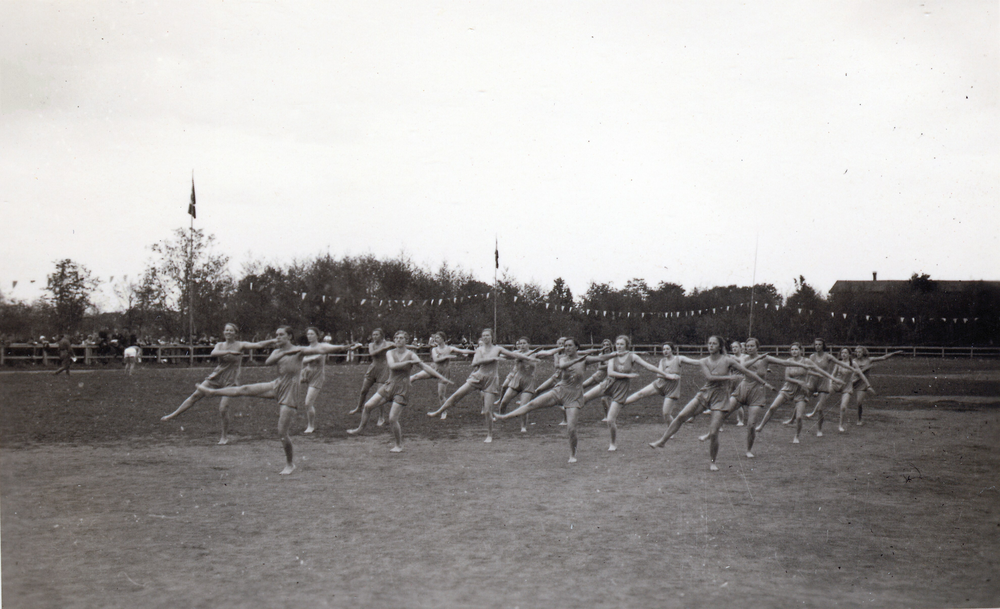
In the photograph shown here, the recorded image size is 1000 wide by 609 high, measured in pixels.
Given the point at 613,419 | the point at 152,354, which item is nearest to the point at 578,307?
the point at 152,354

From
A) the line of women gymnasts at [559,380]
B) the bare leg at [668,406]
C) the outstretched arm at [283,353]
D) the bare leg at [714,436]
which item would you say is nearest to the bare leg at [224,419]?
the line of women gymnasts at [559,380]

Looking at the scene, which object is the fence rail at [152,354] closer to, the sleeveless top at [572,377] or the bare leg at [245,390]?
the bare leg at [245,390]

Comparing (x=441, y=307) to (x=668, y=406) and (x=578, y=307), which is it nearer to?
(x=578, y=307)

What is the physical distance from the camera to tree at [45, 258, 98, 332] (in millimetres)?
12683

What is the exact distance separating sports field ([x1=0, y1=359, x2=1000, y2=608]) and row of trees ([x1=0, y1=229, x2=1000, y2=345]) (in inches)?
172

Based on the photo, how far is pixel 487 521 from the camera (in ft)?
23.0

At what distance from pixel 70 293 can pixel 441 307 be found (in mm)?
30213

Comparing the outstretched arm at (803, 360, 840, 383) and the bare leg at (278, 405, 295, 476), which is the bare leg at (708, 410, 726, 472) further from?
the bare leg at (278, 405, 295, 476)

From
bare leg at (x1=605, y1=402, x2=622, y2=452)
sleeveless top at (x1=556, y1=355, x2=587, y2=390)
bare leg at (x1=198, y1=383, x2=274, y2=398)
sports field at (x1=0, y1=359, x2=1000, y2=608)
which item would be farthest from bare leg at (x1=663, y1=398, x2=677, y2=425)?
bare leg at (x1=198, y1=383, x2=274, y2=398)

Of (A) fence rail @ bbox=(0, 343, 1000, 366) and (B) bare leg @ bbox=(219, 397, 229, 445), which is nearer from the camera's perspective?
(B) bare leg @ bbox=(219, 397, 229, 445)

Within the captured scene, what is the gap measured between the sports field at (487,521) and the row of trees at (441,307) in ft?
14.4

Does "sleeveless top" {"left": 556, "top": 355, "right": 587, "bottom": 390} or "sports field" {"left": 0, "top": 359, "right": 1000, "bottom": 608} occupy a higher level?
"sleeveless top" {"left": 556, "top": 355, "right": 587, "bottom": 390}

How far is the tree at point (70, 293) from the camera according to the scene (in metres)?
12.7

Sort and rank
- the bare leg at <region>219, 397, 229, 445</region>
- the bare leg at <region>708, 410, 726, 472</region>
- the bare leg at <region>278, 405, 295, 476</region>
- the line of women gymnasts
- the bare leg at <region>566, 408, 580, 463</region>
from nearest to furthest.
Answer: the bare leg at <region>278, 405, 295, 476</region> → the line of women gymnasts → the bare leg at <region>708, 410, 726, 472</region> → the bare leg at <region>566, 408, 580, 463</region> → the bare leg at <region>219, 397, 229, 445</region>
